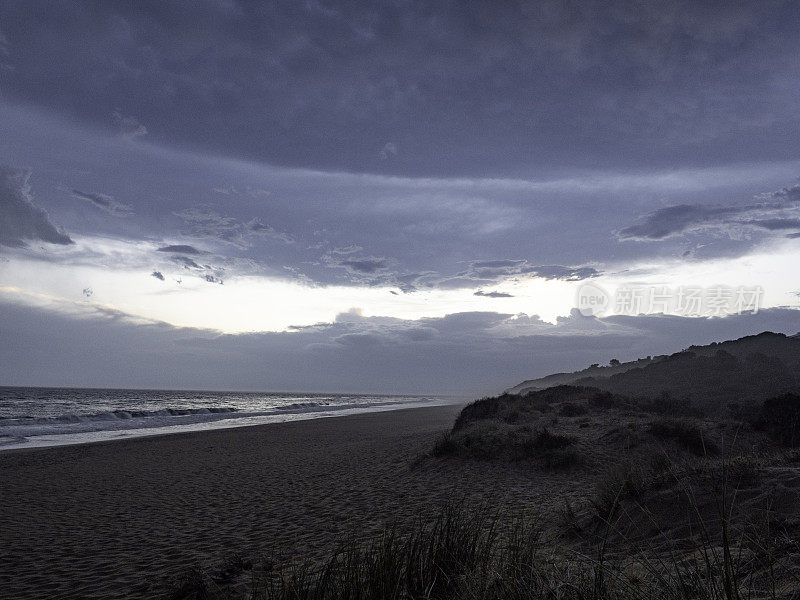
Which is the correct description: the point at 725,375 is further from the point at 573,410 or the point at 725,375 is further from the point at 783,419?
the point at 783,419

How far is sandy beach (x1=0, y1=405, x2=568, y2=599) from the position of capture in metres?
6.39

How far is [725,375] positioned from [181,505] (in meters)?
35.6

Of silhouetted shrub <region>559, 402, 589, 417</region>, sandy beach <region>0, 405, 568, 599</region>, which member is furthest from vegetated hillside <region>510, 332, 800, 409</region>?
sandy beach <region>0, 405, 568, 599</region>

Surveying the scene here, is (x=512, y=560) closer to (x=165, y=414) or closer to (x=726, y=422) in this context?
(x=726, y=422)

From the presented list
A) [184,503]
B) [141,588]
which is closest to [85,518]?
[184,503]

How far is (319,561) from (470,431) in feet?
32.3

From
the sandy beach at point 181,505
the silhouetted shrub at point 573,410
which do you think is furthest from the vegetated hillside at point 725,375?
the sandy beach at point 181,505

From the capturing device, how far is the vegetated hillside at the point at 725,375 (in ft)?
86.3

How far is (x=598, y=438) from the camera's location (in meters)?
13.9

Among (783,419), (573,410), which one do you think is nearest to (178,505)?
(573,410)

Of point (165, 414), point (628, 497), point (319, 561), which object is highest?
point (628, 497)

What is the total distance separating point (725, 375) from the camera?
32.7 metres

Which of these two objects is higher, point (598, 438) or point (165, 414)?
point (598, 438)

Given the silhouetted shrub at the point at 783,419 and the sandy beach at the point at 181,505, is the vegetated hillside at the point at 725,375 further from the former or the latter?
the sandy beach at the point at 181,505
